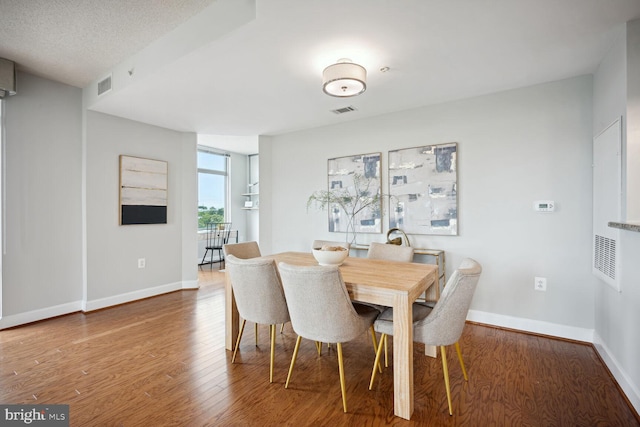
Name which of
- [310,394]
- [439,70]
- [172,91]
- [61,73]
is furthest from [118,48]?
[310,394]

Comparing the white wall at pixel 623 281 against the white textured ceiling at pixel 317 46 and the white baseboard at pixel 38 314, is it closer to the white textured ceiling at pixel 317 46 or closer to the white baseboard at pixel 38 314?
the white textured ceiling at pixel 317 46

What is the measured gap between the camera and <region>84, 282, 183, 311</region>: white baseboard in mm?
3608

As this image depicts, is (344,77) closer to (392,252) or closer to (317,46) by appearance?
(317,46)

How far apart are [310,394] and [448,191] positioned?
243 centimetres

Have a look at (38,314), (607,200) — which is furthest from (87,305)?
(607,200)

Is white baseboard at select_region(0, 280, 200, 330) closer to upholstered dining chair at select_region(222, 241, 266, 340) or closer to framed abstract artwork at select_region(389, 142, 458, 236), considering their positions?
upholstered dining chair at select_region(222, 241, 266, 340)

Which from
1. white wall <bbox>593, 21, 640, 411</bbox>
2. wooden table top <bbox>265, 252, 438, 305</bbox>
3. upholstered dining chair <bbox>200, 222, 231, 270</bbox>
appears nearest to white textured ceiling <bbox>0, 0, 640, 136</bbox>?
white wall <bbox>593, 21, 640, 411</bbox>

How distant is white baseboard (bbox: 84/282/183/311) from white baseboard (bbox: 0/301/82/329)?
14 cm

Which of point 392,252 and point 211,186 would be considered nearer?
point 392,252

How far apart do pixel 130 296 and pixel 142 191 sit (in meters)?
1.39

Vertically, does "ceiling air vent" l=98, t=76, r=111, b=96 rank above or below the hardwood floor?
above

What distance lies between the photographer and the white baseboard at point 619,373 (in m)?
1.78

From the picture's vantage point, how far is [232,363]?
A: 91.7 inches

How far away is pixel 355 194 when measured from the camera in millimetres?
3951
